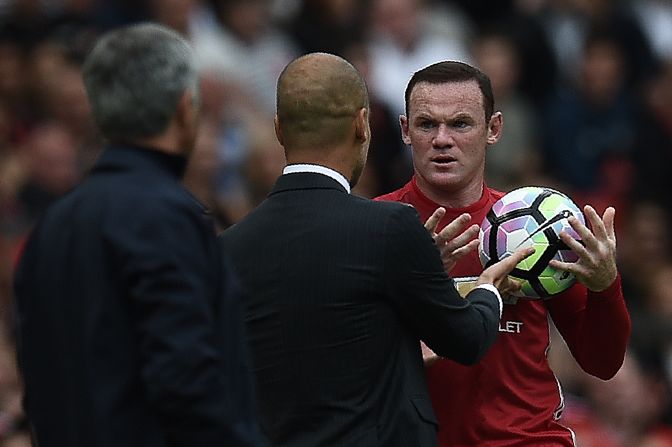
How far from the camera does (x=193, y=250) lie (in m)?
4.18

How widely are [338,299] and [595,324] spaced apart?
1.22m

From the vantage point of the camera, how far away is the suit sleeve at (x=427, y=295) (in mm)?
4914

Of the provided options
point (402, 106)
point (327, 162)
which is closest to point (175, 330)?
point (327, 162)

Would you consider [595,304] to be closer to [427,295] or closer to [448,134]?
[448,134]

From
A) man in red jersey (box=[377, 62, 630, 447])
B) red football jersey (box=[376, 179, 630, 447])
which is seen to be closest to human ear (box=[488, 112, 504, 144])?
man in red jersey (box=[377, 62, 630, 447])

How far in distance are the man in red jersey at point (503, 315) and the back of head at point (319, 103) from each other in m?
0.58

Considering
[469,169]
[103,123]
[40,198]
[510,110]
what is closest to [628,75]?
[510,110]

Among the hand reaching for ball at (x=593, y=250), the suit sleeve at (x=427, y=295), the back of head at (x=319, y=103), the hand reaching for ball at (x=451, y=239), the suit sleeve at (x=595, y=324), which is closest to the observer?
the suit sleeve at (x=427, y=295)

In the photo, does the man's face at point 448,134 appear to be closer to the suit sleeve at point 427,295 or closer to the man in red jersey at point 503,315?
the man in red jersey at point 503,315

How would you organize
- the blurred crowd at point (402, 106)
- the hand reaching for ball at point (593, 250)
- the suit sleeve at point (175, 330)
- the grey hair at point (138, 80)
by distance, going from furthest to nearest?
the blurred crowd at point (402, 106) < the hand reaching for ball at point (593, 250) < the grey hair at point (138, 80) < the suit sleeve at point (175, 330)

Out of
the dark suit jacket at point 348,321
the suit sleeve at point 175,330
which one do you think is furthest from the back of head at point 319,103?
the suit sleeve at point 175,330

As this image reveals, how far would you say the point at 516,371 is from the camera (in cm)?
568

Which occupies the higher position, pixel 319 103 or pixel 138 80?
pixel 138 80

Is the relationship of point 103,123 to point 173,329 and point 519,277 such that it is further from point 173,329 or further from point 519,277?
point 519,277
